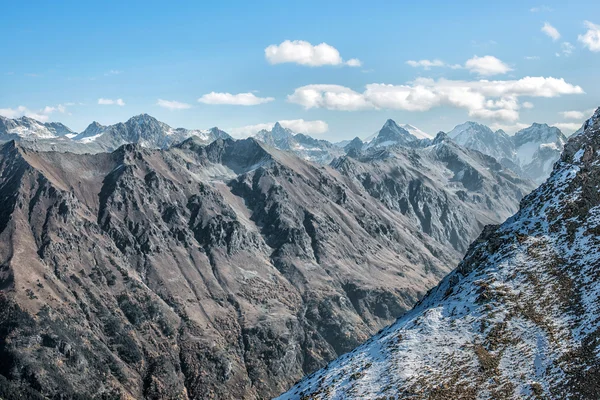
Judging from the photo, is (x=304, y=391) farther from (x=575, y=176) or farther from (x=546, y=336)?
(x=575, y=176)

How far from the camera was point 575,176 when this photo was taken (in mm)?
92938

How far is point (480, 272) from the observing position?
3440 inches

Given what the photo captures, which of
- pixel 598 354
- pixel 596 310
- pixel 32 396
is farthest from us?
pixel 32 396

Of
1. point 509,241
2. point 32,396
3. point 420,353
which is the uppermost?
point 32,396

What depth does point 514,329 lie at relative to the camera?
7138cm

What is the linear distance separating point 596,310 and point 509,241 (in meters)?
24.0

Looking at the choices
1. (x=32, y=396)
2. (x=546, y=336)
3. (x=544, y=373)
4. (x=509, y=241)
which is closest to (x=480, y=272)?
(x=509, y=241)

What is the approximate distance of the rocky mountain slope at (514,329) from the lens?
63562 mm

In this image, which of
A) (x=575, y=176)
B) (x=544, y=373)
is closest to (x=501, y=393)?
(x=544, y=373)

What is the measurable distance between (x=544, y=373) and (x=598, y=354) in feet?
21.6

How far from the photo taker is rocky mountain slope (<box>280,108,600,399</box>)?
A: 63.6 m

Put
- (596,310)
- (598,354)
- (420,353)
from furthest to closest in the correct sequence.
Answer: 1. (420,353)
2. (596,310)
3. (598,354)

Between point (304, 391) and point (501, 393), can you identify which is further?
point (304, 391)

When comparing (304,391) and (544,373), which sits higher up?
(304,391)
